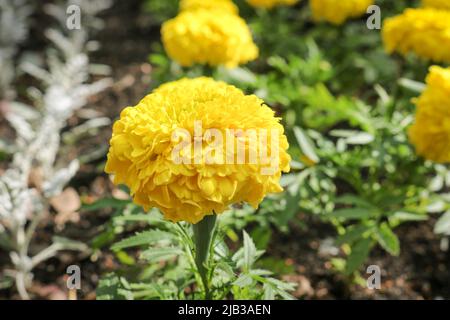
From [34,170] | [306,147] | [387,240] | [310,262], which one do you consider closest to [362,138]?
[306,147]

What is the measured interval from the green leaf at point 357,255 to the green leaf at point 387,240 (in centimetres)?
8

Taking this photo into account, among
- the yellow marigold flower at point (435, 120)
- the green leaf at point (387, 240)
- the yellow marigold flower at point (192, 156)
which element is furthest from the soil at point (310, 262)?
the yellow marigold flower at point (192, 156)

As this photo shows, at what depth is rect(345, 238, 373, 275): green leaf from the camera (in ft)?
7.48

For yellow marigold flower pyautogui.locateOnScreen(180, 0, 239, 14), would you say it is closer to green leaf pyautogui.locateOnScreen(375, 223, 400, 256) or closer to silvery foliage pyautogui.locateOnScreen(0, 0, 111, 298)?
silvery foliage pyautogui.locateOnScreen(0, 0, 111, 298)

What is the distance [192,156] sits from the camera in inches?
57.9

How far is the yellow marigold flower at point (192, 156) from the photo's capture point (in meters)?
1.46

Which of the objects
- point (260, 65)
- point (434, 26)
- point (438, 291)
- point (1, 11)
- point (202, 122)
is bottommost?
point (438, 291)

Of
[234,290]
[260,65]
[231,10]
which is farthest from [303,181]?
[260,65]

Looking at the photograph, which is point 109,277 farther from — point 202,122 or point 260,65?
point 260,65

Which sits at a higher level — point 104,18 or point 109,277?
point 104,18

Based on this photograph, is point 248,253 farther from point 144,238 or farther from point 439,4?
point 439,4

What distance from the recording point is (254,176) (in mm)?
1481

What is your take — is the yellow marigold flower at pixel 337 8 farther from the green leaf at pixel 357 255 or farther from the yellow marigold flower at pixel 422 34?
the green leaf at pixel 357 255
